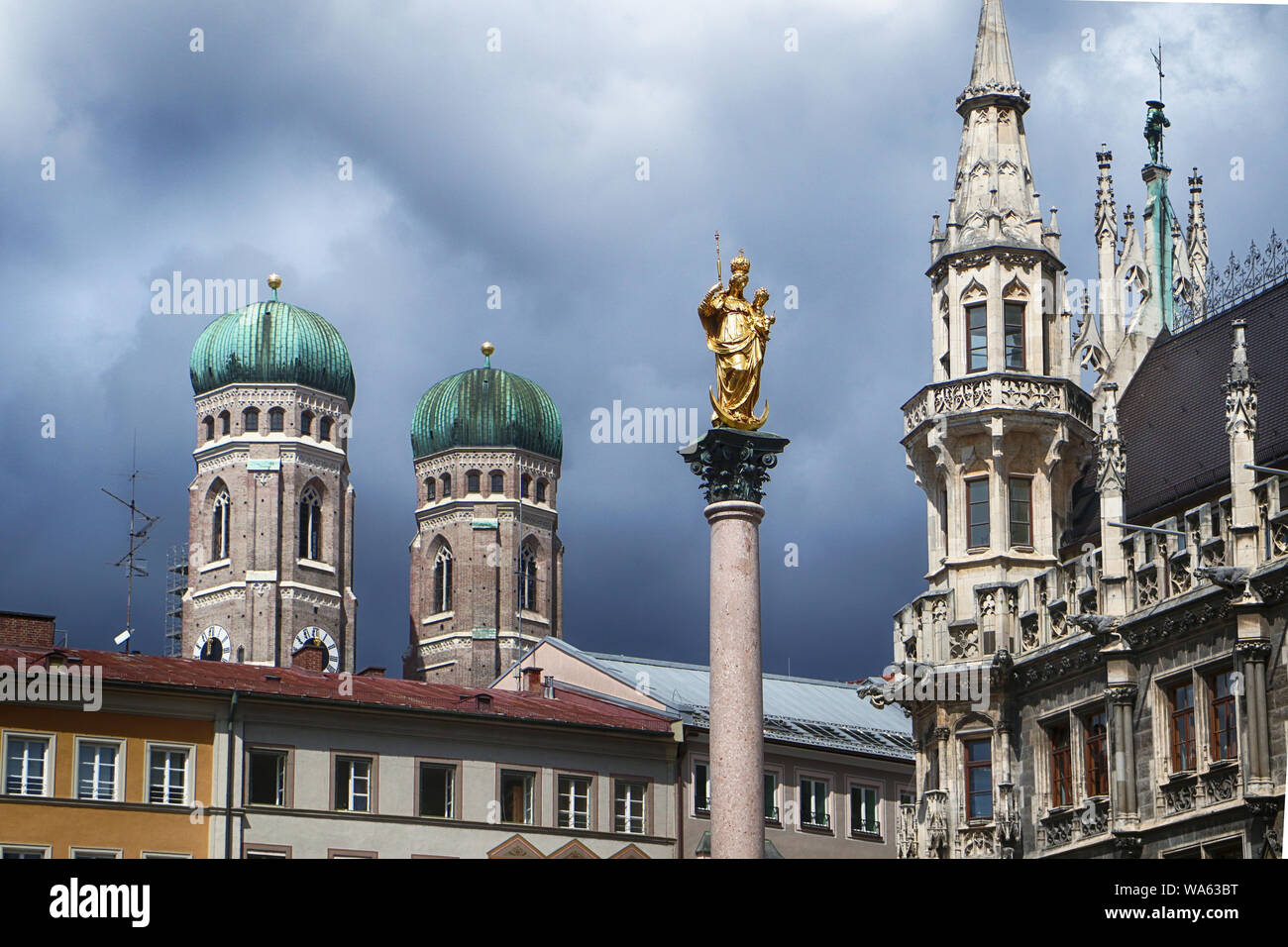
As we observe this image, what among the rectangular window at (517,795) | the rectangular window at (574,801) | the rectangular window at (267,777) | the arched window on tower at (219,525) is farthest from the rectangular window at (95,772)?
the arched window on tower at (219,525)

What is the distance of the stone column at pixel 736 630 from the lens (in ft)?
130

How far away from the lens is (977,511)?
190 ft

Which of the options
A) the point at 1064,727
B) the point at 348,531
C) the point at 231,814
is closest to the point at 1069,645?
the point at 1064,727

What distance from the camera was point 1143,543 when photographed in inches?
2058

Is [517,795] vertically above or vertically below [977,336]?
below

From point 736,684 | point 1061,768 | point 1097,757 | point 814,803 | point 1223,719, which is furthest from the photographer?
point 814,803

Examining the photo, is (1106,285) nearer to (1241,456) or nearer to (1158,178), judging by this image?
(1158,178)

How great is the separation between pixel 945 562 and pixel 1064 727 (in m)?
5.17

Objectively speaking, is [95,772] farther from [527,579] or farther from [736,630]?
[527,579]

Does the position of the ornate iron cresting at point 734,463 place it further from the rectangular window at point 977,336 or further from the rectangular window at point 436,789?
the rectangular window at point 436,789

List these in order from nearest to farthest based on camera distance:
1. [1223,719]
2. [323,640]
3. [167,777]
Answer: [1223,719] → [167,777] → [323,640]

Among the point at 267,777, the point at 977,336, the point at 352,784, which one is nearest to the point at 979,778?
the point at 977,336

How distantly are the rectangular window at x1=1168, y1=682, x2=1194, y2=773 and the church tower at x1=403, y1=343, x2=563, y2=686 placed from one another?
140 meters

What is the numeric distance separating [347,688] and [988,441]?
28.6 metres
